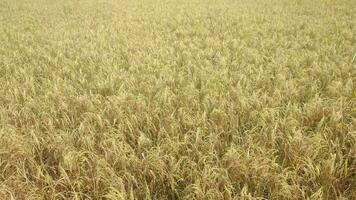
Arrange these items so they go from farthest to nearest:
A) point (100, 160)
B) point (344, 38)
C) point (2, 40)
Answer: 1. point (2, 40)
2. point (344, 38)
3. point (100, 160)

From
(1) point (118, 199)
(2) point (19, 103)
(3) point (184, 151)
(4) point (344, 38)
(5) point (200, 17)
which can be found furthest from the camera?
(5) point (200, 17)

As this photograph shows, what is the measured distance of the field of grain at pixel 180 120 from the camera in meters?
2.54

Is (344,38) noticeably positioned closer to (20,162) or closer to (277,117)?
(277,117)

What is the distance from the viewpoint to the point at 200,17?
37.7 feet

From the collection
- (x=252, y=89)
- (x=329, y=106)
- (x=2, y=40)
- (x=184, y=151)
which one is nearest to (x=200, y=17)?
(x=2, y=40)

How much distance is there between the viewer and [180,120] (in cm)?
350

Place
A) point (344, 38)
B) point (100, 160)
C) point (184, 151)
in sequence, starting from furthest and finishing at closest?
1. point (344, 38)
2. point (184, 151)
3. point (100, 160)

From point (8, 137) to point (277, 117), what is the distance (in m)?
2.50

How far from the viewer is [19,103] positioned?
13.8ft

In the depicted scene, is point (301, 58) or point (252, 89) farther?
point (301, 58)

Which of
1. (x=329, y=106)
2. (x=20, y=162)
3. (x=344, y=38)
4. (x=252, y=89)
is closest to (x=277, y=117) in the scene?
(x=329, y=106)

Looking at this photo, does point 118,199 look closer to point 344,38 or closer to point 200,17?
point 344,38

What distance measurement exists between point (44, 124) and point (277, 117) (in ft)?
7.71

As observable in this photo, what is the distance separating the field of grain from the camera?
2.54m
